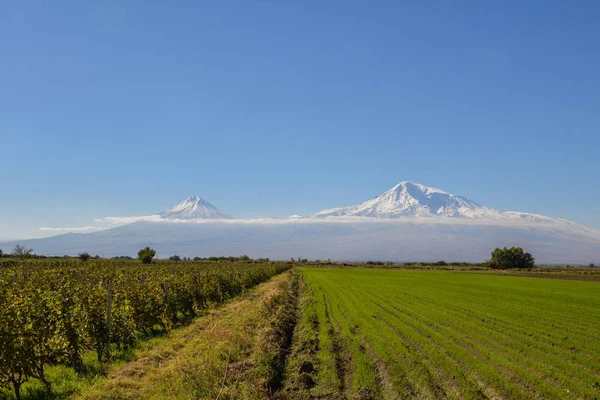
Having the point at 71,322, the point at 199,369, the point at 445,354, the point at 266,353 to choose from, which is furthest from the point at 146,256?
the point at 445,354

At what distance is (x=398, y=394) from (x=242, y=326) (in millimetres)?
8789

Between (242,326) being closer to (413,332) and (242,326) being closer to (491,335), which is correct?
(413,332)

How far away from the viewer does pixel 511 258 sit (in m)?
140

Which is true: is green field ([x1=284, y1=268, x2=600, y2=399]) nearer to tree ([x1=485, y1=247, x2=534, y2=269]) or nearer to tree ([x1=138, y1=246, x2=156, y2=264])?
tree ([x1=138, y1=246, x2=156, y2=264])

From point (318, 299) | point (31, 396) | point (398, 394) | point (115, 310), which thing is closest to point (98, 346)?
point (115, 310)

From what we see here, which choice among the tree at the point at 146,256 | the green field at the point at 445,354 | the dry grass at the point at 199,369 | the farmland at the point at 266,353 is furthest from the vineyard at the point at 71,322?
the tree at the point at 146,256

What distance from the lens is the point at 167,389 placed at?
1027cm

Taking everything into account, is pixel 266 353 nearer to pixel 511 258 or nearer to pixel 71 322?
pixel 71 322

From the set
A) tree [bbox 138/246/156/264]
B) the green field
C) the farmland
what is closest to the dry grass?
the farmland

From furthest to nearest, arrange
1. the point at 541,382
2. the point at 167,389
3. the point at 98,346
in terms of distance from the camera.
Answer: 1. the point at 98,346
2. the point at 541,382
3. the point at 167,389

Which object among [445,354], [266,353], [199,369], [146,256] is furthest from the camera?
[146,256]

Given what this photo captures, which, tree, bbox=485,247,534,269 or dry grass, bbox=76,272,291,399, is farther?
tree, bbox=485,247,534,269

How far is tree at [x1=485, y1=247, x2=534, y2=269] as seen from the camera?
13912 centimetres

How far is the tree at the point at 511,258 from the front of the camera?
13912 centimetres
